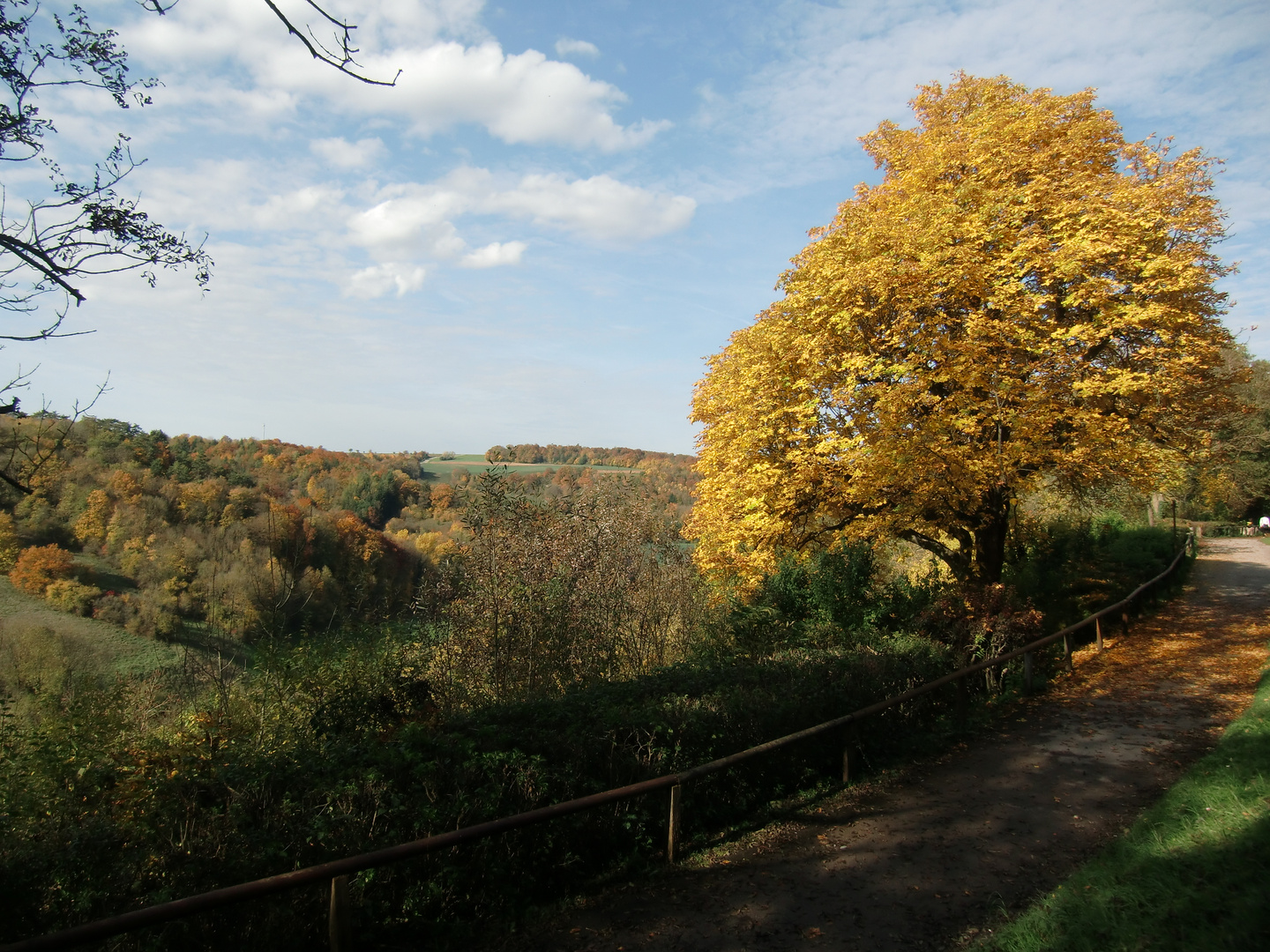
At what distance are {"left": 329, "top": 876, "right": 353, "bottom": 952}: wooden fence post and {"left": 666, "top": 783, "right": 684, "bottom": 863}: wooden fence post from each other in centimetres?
247

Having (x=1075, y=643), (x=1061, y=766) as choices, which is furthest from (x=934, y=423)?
(x=1075, y=643)

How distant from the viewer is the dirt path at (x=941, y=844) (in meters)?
4.40

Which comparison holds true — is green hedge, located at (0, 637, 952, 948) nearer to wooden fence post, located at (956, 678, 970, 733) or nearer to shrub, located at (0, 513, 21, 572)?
wooden fence post, located at (956, 678, 970, 733)

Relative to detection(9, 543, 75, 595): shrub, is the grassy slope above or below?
below

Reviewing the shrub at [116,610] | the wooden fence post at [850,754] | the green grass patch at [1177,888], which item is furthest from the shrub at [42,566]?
the green grass patch at [1177,888]

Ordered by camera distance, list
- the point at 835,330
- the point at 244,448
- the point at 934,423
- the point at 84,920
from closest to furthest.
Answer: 1. the point at 84,920
2. the point at 934,423
3. the point at 835,330
4. the point at 244,448

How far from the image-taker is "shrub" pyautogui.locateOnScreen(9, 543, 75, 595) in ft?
84.3

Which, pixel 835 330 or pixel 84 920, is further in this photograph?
pixel 835 330

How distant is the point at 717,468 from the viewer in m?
14.3

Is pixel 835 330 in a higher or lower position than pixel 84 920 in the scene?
higher

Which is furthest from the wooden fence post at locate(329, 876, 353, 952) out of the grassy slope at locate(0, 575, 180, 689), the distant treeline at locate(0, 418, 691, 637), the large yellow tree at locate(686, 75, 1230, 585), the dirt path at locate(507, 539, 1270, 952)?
the grassy slope at locate(0, 575, 180, 689)

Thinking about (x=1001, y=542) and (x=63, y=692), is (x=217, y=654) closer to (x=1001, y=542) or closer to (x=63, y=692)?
(x=63, y=692)

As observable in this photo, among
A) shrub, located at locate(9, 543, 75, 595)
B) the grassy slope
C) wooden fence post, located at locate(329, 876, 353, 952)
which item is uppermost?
wooden fence post, located at locate(329, 876, 353, 952)

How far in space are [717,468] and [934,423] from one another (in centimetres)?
470
